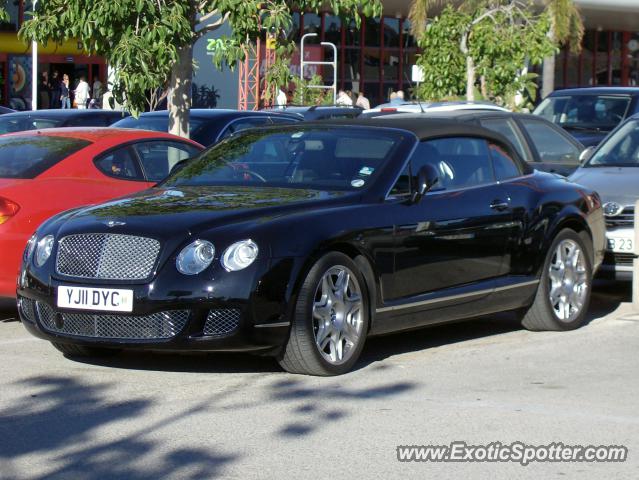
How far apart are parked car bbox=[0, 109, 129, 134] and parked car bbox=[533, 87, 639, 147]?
6.30m

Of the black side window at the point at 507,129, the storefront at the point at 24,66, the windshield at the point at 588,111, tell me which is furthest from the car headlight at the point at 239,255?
the storefront at the point at 24,66

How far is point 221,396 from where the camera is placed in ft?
23.4

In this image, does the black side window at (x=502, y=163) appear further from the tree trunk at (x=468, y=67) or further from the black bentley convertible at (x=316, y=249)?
the tree trunk at (x=468, y=67)

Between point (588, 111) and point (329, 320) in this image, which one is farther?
point (588, 111)

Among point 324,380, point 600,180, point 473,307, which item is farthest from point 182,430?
point 600,180

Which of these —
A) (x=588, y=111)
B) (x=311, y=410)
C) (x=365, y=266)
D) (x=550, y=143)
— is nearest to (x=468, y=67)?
(x=588, y=111)

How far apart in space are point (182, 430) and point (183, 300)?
42.4 inches

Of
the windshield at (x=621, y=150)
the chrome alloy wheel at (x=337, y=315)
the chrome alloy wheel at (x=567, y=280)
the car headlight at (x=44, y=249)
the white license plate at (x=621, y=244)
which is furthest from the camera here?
the windshield at (x=621, y=150)

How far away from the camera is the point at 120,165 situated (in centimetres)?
1054

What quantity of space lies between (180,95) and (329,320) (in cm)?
682

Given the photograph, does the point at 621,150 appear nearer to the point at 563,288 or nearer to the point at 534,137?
the point at 534,137

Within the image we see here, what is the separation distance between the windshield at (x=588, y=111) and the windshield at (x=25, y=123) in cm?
706

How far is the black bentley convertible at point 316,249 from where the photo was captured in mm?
7305

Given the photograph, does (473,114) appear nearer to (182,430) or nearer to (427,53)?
(182,430)
